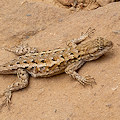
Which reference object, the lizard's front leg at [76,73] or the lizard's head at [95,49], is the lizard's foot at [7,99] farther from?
the lizard's head at [95,49]

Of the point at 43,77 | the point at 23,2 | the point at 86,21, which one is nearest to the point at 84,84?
the point at 43,77

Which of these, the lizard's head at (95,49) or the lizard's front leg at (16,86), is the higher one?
the lizard's head at (95,49)

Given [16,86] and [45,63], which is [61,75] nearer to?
[45,63]

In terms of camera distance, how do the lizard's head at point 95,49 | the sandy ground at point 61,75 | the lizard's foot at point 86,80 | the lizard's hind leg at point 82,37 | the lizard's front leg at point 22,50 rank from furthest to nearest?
the lizard's front leg at point 22,50 < the lizard's hind leg at point 82,37 < the lizard's head at point 95,49 < the lizard's foot at point 86,80 < the sandy ground at point 61,75

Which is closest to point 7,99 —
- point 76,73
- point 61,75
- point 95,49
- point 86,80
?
point 61,75

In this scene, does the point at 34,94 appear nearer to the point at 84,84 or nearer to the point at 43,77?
the point at 43,77

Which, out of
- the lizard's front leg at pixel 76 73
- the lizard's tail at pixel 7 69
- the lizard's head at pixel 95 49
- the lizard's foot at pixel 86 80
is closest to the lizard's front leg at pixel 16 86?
the lizard's tail at pixel 7 69

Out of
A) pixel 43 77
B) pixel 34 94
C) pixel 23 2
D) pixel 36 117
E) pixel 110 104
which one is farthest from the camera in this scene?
pixel 23 2
